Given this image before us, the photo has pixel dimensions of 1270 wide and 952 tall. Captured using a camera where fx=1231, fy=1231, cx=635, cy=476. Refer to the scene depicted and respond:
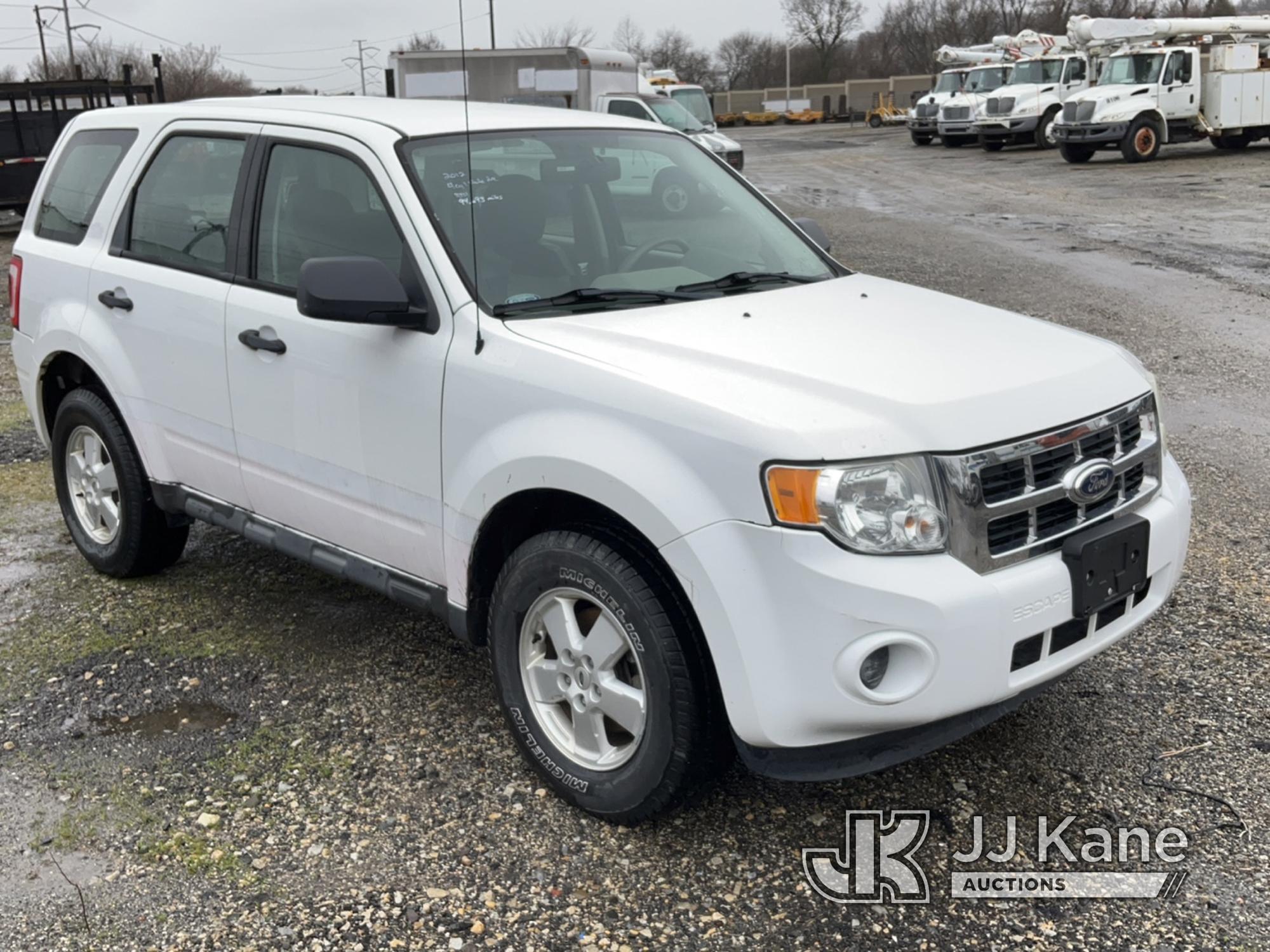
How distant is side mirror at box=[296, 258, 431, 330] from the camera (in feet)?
10.9

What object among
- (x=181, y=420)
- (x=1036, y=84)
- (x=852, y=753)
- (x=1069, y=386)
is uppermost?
(x=1036, y=84)

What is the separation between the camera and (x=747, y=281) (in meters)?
3.93

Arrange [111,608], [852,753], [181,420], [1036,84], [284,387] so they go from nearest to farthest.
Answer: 1. [852,753]
2. [284,387]
3. [181,420]
4. [111,608]
5. [1036,84]

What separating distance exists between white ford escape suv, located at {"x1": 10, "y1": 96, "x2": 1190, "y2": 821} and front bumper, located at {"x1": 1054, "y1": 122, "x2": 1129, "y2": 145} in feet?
82.6

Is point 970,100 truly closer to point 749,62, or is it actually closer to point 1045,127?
point 1045,127

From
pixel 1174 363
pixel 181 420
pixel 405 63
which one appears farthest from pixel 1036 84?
pixel 181 420

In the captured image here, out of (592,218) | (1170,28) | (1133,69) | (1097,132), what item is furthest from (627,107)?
(592,218)

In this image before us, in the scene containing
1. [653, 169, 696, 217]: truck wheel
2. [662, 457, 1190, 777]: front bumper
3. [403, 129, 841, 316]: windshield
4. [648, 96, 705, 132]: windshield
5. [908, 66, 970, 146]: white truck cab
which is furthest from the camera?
[908, 66, 970, 146]: white truck cab

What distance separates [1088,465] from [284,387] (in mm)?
2395

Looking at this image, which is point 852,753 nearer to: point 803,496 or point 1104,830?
point 803,496

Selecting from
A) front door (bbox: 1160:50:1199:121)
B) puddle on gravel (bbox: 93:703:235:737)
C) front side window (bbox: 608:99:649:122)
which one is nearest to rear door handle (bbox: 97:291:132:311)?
puddle on gravel (bbox: 93:703:235:737)

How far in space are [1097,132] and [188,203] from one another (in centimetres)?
2638

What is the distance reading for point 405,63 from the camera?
21859 millimetres

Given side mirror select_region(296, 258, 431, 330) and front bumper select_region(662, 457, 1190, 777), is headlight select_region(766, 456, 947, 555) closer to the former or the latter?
front bumper select_region(662, 457, 1190, 777)
